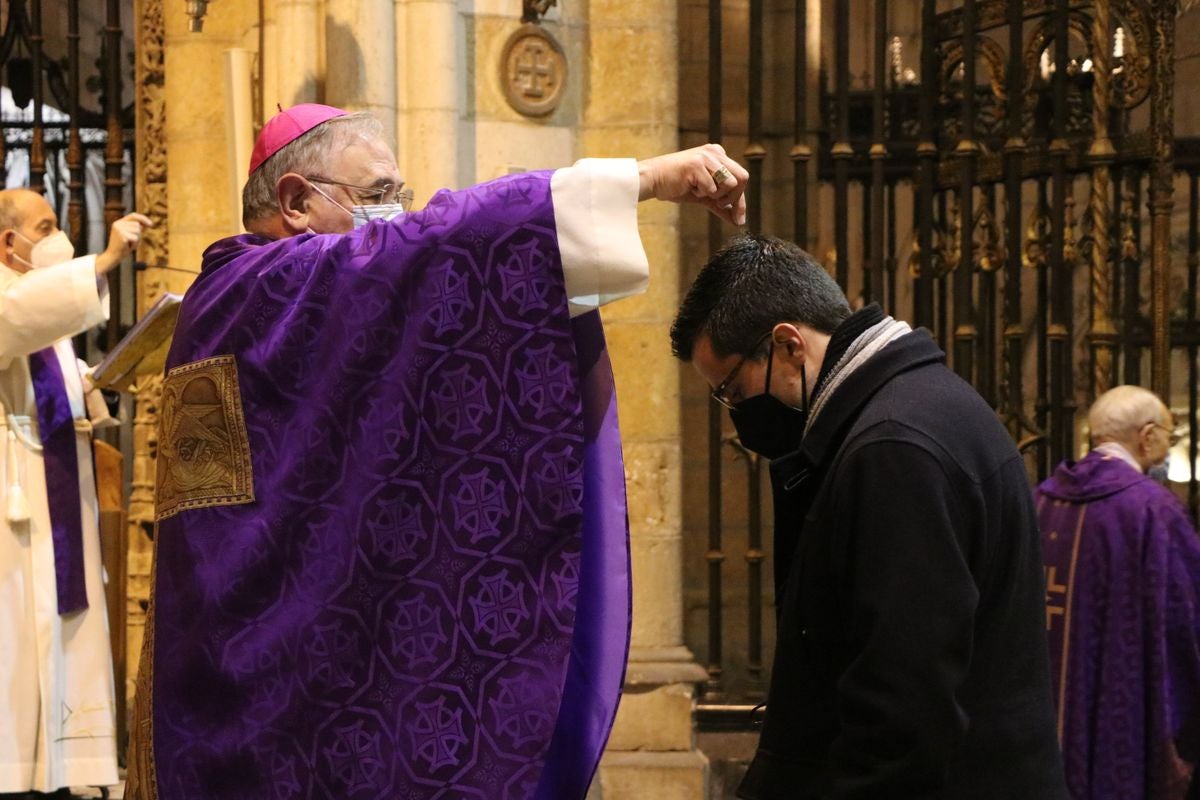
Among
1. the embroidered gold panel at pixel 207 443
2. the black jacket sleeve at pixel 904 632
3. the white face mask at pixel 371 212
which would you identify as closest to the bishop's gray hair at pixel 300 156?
the white face mask at pixel 371 212

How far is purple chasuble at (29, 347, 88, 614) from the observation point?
550cm

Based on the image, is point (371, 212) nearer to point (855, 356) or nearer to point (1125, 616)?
point (855, 356)

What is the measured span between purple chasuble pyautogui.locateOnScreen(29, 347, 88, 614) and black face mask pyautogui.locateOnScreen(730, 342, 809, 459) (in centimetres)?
353

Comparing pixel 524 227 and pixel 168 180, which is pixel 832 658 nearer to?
pixel 524 227

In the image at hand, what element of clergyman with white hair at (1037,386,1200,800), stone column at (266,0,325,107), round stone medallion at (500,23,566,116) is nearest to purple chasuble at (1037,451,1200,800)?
clergyman with white hair at (1037,386,1200,800)

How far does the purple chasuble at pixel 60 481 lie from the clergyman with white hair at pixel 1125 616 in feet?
10.2

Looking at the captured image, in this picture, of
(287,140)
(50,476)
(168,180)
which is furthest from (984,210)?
(287,140)

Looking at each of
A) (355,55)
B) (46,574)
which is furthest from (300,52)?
(46,574)

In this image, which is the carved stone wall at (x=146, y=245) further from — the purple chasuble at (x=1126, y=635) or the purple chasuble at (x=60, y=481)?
the purple chasuble at (x=1126, y=635)

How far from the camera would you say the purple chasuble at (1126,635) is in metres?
5.18

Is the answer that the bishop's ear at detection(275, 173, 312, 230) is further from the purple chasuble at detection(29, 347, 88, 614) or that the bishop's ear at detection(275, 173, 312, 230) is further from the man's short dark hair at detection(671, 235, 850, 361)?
the purple chasuble at detection(29, 347, 88, 614)

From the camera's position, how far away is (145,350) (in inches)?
195

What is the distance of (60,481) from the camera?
5520 mm

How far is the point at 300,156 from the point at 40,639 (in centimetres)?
312
